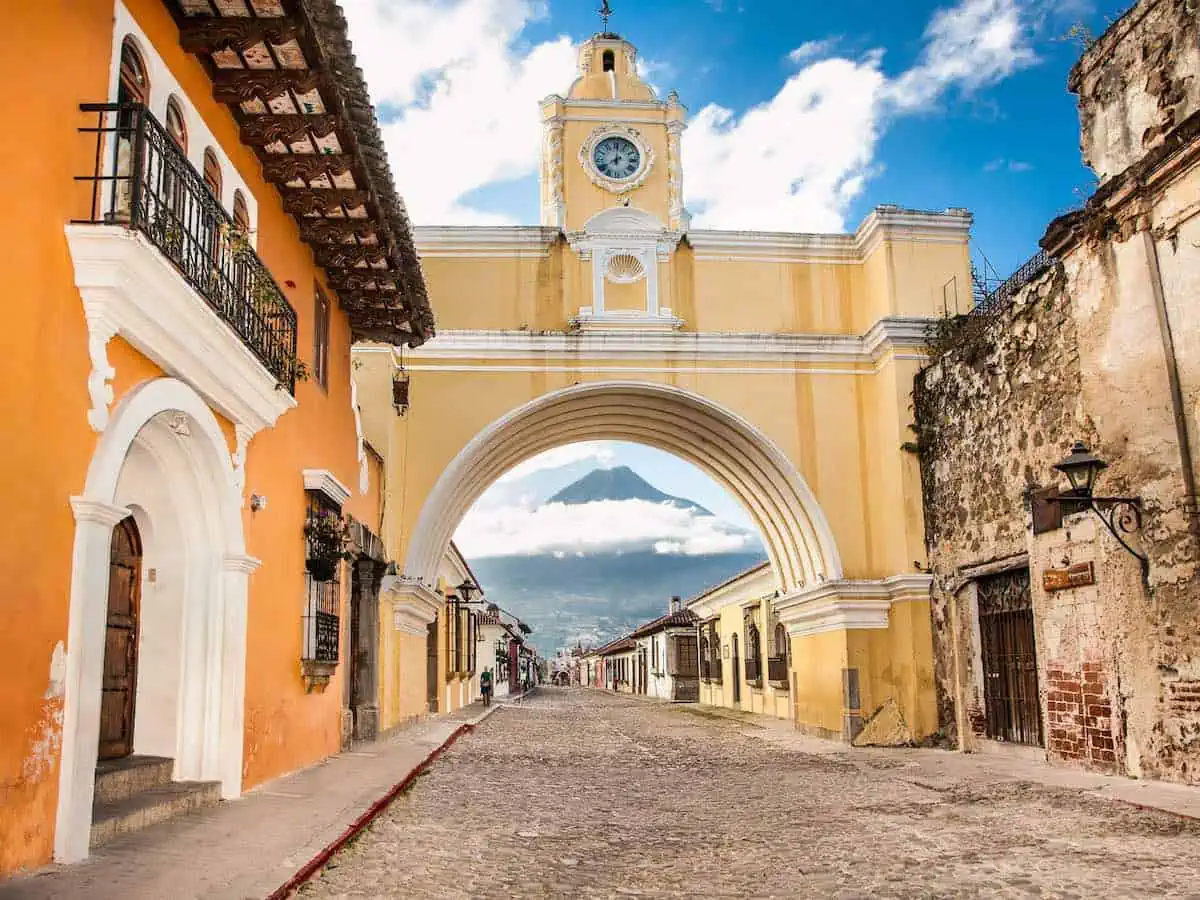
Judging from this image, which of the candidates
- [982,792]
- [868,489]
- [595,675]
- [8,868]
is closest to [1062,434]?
[982,792]

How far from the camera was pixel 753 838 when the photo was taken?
725 centimetres

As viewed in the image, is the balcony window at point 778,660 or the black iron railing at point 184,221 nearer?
the black iron railing at point 184,221

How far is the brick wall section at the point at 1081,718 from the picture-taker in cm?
1045

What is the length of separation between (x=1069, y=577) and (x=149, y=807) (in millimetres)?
8518

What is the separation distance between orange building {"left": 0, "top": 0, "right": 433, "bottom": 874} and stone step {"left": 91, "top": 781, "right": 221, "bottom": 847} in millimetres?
132

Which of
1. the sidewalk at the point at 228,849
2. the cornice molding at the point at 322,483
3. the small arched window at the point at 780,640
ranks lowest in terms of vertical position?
the sidewalk at the point at 228,849

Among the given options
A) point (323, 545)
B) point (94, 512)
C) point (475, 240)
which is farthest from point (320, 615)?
point (475, 240)

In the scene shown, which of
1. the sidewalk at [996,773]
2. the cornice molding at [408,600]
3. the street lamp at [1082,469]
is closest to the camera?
the sidewalk at [996,773]

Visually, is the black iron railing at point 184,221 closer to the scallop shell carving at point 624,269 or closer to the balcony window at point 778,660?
the scallop shell carving at point 624,269

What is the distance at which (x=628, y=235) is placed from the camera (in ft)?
58.2

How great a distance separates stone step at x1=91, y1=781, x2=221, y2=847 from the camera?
6168 millimetres

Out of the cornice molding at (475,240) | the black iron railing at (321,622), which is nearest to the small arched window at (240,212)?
the black iron railing at (321,622)

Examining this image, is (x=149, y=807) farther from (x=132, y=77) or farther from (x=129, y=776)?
(x=132, y=77)

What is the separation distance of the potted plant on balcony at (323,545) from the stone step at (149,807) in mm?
3021
